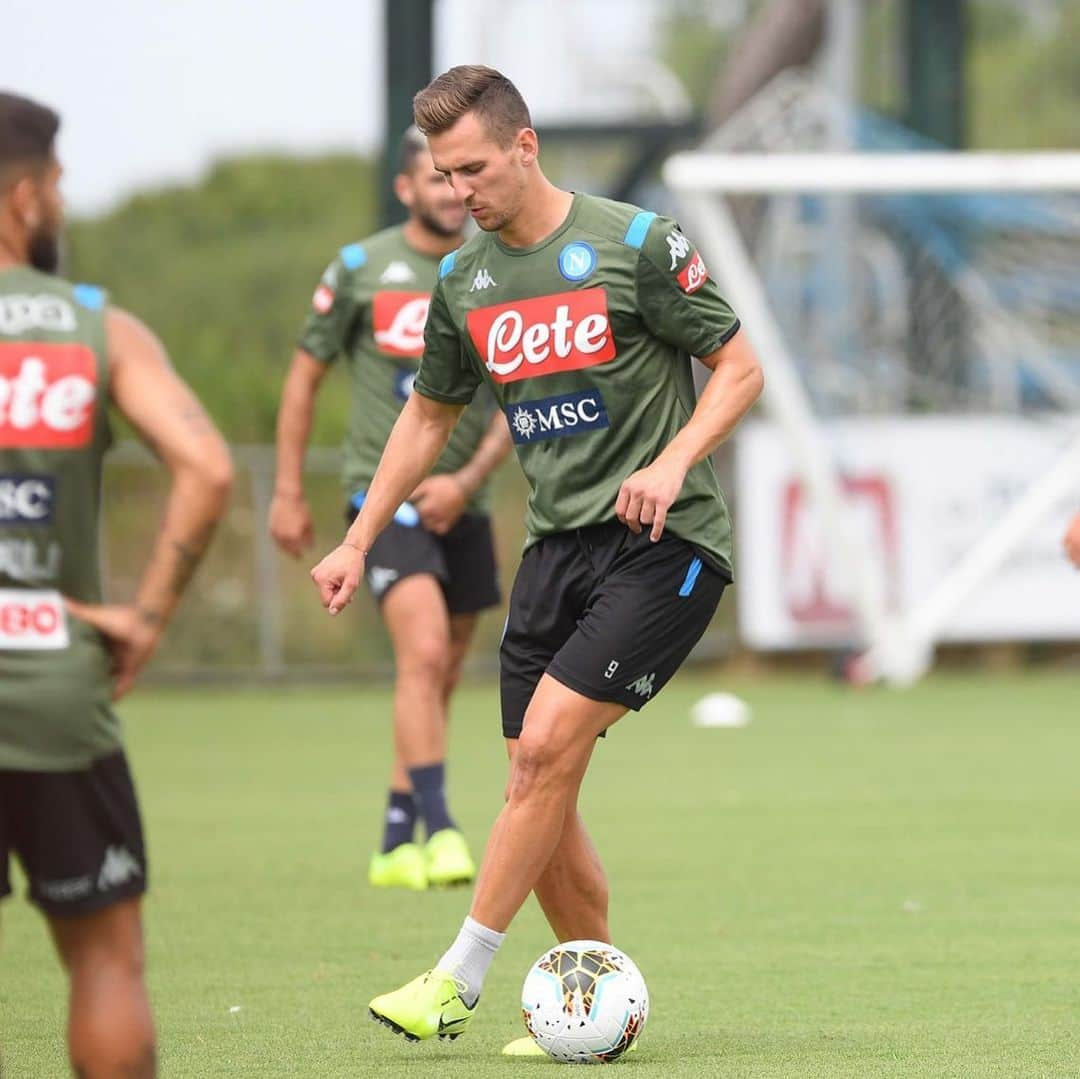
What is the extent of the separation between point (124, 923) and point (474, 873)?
14.3 feet

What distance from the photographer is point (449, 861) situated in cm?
801

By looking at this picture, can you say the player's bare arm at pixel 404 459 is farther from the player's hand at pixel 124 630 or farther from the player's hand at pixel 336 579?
the player's hand at pixel 124 630

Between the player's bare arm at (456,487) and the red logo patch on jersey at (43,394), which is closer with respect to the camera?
the red logo patch on jersey at (43,394)

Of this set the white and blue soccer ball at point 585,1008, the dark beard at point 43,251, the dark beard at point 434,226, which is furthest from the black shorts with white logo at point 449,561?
the dark beard at point 43,251

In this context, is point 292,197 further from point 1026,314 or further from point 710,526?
point 710,526

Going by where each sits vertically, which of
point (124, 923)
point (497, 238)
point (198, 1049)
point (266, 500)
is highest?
point (497, 238)

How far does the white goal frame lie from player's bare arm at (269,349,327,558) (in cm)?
810

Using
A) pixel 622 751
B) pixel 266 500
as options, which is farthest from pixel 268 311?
pixel 622 751

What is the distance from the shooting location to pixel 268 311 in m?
58.9

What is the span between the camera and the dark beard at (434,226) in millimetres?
8250

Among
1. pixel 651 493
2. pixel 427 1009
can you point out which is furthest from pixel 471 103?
pixel 427 1009

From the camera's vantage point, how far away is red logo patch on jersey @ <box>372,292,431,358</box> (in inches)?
324

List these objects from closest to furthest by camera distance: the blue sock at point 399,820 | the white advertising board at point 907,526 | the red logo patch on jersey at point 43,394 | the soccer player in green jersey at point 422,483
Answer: the red logo patch on jersey at point 43,394 < the soccer player in green jersey at point 422,483 < the blue sock at point 399,820 < the white advertising board at point 907,526

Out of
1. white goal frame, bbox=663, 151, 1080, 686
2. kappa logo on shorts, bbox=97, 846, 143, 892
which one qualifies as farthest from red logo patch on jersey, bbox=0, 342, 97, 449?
white goal frame, bbox=663, 151, 1080, 686
